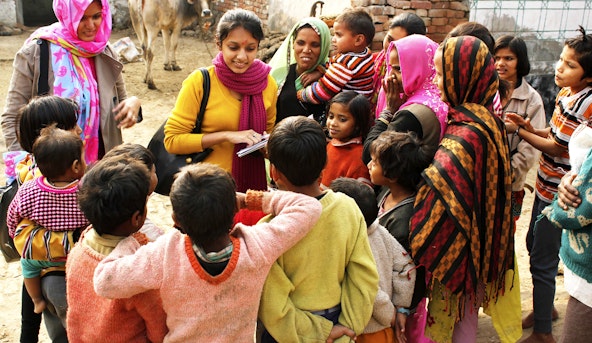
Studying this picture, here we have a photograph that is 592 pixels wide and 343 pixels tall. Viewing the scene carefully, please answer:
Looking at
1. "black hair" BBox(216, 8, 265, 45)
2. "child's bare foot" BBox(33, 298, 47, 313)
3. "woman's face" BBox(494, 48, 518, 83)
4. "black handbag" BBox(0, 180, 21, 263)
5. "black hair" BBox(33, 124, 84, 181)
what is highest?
"black hair" BBox(216, 8, 265, 45)

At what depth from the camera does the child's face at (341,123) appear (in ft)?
10.0

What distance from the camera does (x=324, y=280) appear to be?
82.9 inches

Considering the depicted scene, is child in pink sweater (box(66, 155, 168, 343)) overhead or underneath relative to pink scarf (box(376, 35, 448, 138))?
underneath

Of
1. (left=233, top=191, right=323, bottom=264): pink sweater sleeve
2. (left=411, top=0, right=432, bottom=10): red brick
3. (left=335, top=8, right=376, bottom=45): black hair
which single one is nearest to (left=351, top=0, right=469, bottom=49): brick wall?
(left=411, top=0, right=432, bottom=10): red brick

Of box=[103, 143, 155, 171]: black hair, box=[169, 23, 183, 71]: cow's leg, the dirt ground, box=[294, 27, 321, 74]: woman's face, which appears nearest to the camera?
box=[103, 143, 155, 171]: black hair

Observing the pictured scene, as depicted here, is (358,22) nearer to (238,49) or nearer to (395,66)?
(395,66)

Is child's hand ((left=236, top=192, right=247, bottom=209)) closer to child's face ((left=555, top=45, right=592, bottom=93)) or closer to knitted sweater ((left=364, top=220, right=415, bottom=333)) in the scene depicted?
knitted sweater ((left=364, top=220, right=415, bottom=333))

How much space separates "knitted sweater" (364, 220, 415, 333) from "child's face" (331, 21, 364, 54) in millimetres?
1591

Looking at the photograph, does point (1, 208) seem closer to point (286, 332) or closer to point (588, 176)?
point (286, 332)

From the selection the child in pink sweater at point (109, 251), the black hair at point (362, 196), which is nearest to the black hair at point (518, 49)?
the black hair at point (362, 196)

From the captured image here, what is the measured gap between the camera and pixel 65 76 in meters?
3.00

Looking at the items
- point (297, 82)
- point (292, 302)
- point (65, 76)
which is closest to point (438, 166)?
point (292, 302)

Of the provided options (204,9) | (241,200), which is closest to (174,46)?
(204,9)

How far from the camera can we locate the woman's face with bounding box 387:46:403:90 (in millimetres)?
2846
